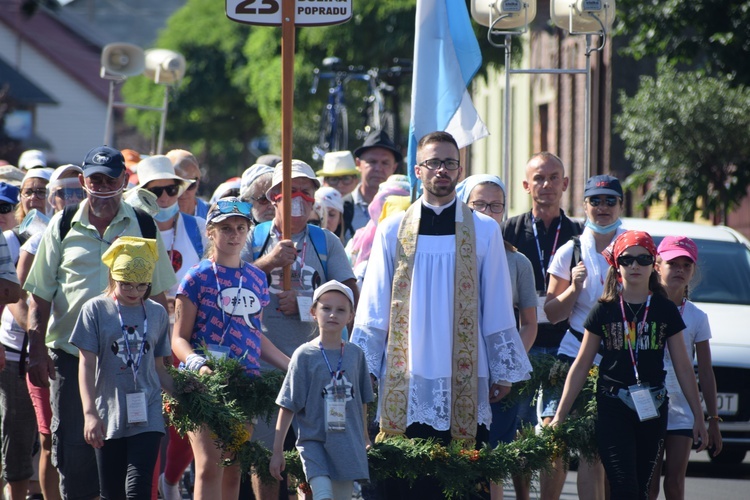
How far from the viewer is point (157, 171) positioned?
8.77 m

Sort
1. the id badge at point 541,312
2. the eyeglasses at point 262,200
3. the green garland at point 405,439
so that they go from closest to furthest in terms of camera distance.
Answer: the green garland at point 405,439 < the id badge at point 541,312 < the eyeglasses at point 262,200

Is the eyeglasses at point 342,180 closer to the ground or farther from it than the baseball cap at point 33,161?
closer to the ground

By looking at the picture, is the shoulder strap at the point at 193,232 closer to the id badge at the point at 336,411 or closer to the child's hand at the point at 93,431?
the child's hand at the point at 93,431

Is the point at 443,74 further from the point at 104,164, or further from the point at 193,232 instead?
the point at 104,164

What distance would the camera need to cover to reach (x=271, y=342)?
738cm

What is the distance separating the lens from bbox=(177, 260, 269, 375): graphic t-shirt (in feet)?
23.1

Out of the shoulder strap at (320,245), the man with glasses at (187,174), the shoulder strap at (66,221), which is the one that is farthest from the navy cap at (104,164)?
the man with glasses at (187,174)

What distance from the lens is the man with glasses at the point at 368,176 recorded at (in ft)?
35.8

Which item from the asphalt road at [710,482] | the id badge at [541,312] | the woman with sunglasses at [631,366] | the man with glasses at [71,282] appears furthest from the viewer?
the asphalt road at [710,482]

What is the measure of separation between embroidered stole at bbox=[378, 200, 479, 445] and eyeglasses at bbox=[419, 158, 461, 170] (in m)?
0.25

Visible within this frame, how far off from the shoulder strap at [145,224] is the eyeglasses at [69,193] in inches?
48.7

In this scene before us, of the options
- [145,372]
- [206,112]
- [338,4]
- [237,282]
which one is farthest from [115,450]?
[206,112]

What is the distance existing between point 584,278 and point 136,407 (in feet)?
8.31

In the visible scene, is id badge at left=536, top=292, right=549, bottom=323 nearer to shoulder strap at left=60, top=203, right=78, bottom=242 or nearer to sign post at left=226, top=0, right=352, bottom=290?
sign post at left=226, top=0, right=352, bottom=290
